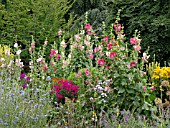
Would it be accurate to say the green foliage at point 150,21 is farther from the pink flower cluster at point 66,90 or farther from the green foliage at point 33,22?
the pink flower cluster at point 66,90

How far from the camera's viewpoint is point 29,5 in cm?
1084

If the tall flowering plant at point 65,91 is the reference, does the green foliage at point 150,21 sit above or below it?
above

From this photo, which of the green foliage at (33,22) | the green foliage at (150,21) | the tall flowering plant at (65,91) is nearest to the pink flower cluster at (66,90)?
the tall flowering plant at (65,91)

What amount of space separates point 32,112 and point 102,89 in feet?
3.58

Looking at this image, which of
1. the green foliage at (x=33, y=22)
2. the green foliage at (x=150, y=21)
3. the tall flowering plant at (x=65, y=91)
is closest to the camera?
the tall flowering plant at (x=65, y=91)

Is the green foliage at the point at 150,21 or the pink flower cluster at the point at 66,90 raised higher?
the green foliage at the point at 150,21

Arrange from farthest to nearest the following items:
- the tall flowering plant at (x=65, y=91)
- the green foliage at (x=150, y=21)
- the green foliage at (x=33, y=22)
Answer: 1. the green foliage at (x=33, y=22)
2. the green foliage at (x=150, y=21)
3. the tall flowering plant at (x=65, y=91)

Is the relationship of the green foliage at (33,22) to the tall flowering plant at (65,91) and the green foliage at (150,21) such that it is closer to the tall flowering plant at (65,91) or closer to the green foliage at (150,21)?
the green foliage at (150,21)

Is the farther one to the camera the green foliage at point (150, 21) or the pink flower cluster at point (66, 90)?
the green foliage at point (150, 21)

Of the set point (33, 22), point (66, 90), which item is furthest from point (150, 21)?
point (66, 90)

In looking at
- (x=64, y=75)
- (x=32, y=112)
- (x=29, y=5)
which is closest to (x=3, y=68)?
(x=64, y=75)

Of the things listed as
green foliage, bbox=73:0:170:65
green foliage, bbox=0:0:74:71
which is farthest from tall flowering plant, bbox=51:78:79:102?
green foliage, bbox=0:0:74:71

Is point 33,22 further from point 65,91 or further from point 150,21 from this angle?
point 65,91

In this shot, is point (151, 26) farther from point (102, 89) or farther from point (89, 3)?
point (89, 3)
